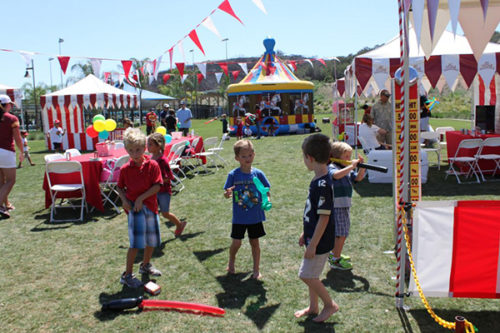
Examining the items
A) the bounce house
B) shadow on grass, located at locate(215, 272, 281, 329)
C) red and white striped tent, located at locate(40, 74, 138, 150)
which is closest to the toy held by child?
shadow on grass, located at locate(215, 272, 281, 329)

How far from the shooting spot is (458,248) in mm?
2838

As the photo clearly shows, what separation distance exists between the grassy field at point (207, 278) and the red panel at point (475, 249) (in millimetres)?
247

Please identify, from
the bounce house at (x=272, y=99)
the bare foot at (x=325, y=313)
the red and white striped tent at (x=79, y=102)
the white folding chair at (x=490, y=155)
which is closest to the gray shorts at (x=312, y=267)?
the bare foot at (x=325, y=313)

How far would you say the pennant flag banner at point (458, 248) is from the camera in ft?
9.12

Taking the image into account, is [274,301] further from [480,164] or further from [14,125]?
[480,164]

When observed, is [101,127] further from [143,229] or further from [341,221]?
[341,221]

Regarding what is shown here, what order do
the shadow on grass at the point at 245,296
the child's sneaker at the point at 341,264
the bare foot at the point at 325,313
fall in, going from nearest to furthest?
the bare foot at the point at 325,313, the shadow on grass at the point at 245,296, the child's sneaker at the point at 341,264

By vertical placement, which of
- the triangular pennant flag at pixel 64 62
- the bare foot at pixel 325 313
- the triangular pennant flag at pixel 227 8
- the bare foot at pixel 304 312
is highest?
the triangular pennant flag at pixel 227 8

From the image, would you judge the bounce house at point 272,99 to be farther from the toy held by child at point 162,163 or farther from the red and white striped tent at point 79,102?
the toy held by child at point 162,163

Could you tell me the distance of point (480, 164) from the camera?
320 inches

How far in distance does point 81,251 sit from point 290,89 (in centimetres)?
1715

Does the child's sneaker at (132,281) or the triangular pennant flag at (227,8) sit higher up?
the triangular pennant flag at (227,8)

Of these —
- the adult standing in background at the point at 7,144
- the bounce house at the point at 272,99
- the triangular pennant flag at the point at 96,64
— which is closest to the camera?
the adult standing in background at the point at 7,144

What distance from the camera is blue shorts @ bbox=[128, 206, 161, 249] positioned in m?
3.55
